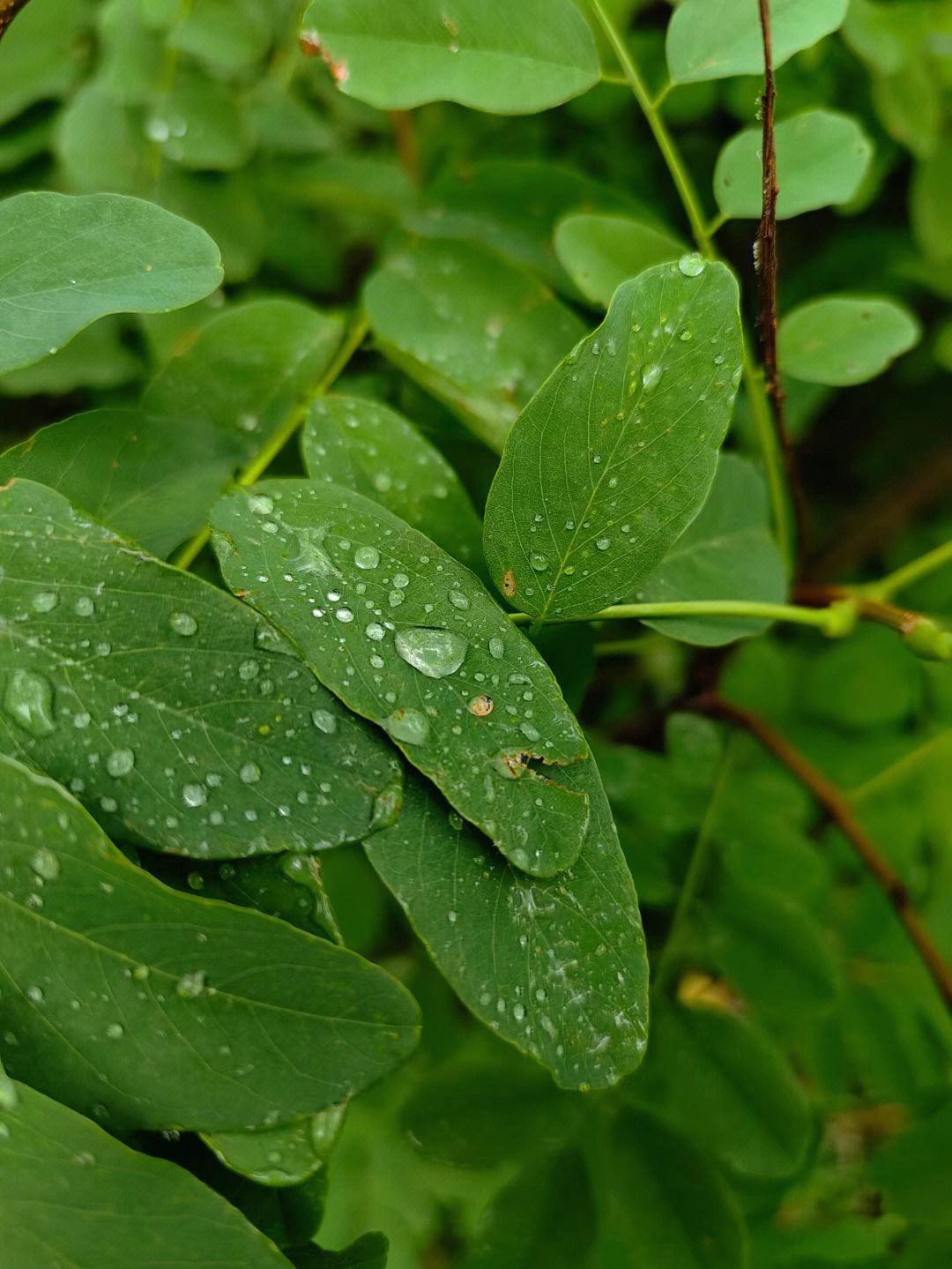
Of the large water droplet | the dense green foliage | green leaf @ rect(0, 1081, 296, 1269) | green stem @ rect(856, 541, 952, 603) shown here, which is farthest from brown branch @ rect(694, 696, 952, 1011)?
green leaf @ rect(0, 1081, 296, 1269)

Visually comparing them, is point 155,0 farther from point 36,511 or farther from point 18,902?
point 18,902

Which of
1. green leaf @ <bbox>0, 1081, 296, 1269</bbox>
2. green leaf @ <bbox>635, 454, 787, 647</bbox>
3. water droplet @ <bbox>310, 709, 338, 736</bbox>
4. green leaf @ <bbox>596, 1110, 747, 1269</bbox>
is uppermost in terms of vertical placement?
water droplet @ <bbox>310, 709, 338, 736</bbox>

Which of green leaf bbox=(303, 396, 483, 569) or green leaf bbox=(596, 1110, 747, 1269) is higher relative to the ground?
green leaf bbox=(303, 396, 483, 569)

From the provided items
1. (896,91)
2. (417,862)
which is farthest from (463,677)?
(896,91)

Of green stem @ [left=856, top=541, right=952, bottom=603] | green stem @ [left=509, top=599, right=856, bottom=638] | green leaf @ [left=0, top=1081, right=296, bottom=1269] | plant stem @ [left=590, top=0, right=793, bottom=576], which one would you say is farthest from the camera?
green stem @ [left=856, top=541, right=952, bottom=603]

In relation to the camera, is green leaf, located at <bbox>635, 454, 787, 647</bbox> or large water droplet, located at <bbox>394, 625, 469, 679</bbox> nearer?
large water droplet, located at <bbox>394, 625, 469, 679</bbox>

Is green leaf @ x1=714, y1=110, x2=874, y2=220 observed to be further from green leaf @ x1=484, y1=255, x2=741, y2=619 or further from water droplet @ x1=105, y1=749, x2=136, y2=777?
water droplet @ x1=105, y1=749, x2=136, y2=777
